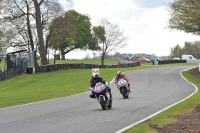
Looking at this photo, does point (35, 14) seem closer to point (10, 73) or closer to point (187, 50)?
point (10, 73)

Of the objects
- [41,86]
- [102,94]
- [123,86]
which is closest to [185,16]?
[41,86]

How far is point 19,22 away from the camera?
55.4 m

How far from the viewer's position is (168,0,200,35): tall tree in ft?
137

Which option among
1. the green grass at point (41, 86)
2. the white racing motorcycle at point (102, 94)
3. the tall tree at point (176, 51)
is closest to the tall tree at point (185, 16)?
the green grass at point (41, 86)

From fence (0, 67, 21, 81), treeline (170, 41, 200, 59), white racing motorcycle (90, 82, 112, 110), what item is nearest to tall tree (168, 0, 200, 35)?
fence (0, 67, 21, 81)

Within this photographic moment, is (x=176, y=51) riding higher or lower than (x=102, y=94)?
higher

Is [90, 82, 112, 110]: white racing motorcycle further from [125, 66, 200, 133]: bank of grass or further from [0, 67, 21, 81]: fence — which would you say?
[0, 67, 21, 81]: fence

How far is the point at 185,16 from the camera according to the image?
42469mm

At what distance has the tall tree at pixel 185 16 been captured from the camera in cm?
4173

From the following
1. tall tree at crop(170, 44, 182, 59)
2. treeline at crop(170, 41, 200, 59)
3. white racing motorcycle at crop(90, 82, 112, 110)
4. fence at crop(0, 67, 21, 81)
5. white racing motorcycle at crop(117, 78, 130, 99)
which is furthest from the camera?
tall tree at crop(170, 44, 182, 59)

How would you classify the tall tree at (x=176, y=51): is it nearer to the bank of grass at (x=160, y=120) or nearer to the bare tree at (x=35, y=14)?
the bare tree at (x=35, y=14)

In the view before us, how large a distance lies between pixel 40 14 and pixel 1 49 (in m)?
10.3

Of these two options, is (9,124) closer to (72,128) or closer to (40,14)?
(72,128)

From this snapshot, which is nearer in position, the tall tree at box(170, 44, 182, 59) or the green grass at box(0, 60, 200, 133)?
the green grass at box(0, 60, 200, 133)
